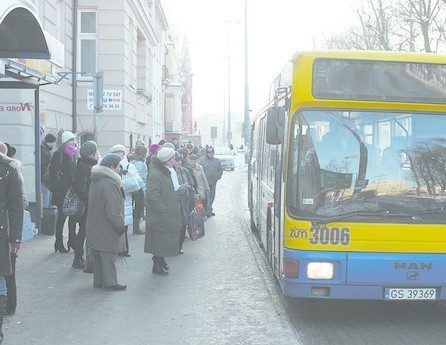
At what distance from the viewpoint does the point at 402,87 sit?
24.5 feet

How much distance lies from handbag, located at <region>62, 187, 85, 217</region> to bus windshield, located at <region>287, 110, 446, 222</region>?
411 cm

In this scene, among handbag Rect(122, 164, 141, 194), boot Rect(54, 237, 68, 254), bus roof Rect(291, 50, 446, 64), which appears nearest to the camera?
bus roof Rect(291, 50, 446, 64)

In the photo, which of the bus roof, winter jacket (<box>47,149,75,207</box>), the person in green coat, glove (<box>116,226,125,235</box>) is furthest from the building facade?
the bus roof

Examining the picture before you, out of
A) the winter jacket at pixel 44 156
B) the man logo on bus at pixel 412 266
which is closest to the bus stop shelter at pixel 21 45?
the winter jacket at pixel 44 156

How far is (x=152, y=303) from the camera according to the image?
873 centimetres

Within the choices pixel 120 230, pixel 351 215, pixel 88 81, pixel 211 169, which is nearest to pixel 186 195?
pixel 120 230

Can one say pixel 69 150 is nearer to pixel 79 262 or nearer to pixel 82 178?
pixel 82 178

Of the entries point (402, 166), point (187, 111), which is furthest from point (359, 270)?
point (187, 111)

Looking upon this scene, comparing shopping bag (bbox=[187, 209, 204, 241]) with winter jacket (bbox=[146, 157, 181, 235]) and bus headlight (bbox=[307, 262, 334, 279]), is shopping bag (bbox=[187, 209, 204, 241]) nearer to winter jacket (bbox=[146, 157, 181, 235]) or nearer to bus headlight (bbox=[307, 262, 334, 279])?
winter jacket (bbox=[146, 157, 181, 235])

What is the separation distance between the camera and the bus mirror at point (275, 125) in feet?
25.0

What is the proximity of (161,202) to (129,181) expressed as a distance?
2692 millimetres

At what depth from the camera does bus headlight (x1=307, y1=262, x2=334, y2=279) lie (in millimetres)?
7223

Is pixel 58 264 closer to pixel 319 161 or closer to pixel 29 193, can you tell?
pixel 29 193

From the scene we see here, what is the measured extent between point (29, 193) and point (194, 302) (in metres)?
6.90
